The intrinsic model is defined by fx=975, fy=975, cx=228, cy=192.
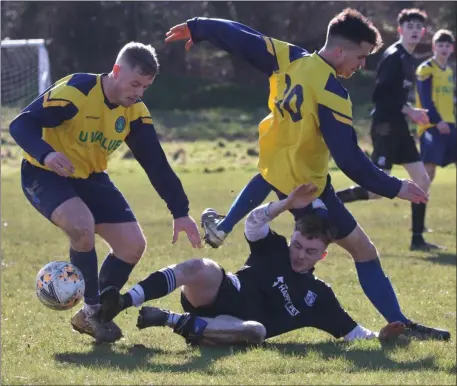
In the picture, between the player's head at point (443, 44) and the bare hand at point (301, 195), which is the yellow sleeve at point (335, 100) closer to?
the bare hand at point (301, 195)

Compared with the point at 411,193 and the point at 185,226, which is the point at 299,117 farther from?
the point at 185,226

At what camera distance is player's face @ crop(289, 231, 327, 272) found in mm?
5770

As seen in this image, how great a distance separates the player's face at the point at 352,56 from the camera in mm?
5691

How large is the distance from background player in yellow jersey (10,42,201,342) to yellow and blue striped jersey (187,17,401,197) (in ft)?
1.90

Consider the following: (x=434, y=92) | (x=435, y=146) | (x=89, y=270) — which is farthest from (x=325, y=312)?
(x=434, y=92)

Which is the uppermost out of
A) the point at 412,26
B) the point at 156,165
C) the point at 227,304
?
the point at 412,26

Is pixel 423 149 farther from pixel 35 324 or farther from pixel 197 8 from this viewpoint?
pixel 197 8

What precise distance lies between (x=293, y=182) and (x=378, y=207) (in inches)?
357

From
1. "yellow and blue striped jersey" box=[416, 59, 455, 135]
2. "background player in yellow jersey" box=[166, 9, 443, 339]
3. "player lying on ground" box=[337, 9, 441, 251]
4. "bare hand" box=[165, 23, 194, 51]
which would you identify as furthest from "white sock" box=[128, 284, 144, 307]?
"yellow and blue striped jersey" box=[416, 59, 455, 135]

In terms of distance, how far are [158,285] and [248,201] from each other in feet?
3.39

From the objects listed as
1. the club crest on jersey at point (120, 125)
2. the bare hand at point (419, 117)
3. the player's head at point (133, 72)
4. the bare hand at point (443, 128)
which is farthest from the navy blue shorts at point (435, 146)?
the player's head at point (133, 72)

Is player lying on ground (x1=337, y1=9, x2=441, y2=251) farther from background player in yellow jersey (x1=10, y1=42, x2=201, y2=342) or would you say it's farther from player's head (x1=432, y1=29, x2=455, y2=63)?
background player in yellow jersey (x1=10, y1=42, x2=201, y2=342)

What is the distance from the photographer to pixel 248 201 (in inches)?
248

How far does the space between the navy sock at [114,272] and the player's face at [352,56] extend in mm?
1817
